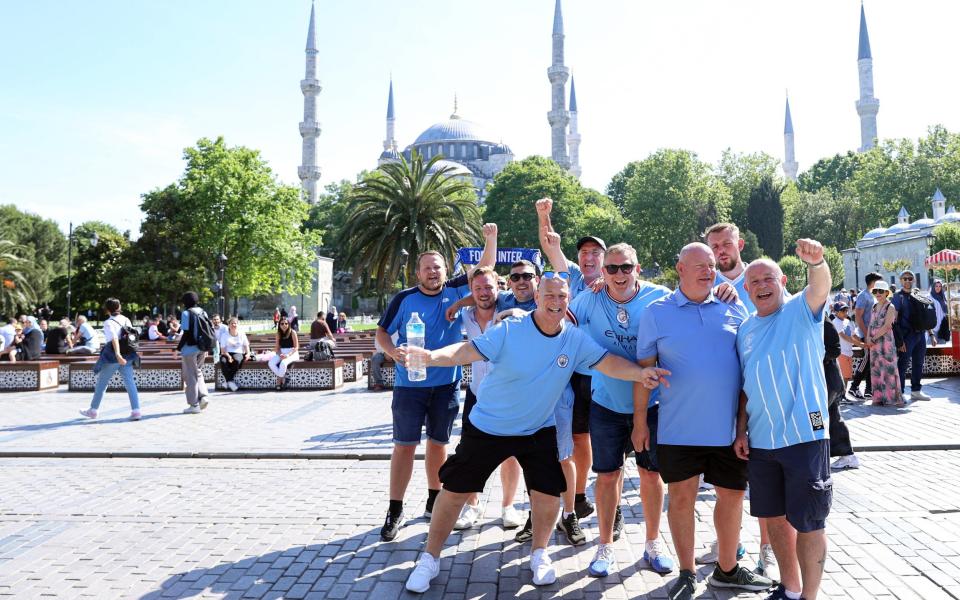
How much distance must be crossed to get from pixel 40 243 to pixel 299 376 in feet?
191

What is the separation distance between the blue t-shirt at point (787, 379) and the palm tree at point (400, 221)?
17084mm

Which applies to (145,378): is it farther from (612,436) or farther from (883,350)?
(883,350)

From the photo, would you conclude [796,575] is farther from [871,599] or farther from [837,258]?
[837,258]

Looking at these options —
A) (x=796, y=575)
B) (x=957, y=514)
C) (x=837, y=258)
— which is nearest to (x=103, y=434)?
(x=796, y=575)

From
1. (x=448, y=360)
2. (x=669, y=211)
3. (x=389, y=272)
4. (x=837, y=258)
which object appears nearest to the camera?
(x=448, y=360)

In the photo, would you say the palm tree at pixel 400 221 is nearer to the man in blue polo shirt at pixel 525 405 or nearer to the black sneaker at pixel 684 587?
the man in blue polo shirt at pixel 525 405

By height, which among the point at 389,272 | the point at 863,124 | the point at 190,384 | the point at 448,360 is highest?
the point at 863,124

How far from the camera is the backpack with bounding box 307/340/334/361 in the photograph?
1377 centimetres

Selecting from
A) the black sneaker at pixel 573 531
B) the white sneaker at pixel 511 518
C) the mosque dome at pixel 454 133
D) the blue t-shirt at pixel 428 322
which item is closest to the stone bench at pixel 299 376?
the blue t-shirt at pixel 428 322

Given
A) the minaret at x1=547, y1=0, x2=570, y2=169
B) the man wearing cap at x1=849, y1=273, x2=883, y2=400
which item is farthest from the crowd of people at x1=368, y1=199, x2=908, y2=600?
the minaret at x1=547, y1=0, x2=570, y2=169

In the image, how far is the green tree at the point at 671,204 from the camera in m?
55.3

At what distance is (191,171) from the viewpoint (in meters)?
34.8

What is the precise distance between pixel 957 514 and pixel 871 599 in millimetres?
1929

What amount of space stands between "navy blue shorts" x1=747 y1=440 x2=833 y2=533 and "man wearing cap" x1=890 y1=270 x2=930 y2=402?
7.79m
